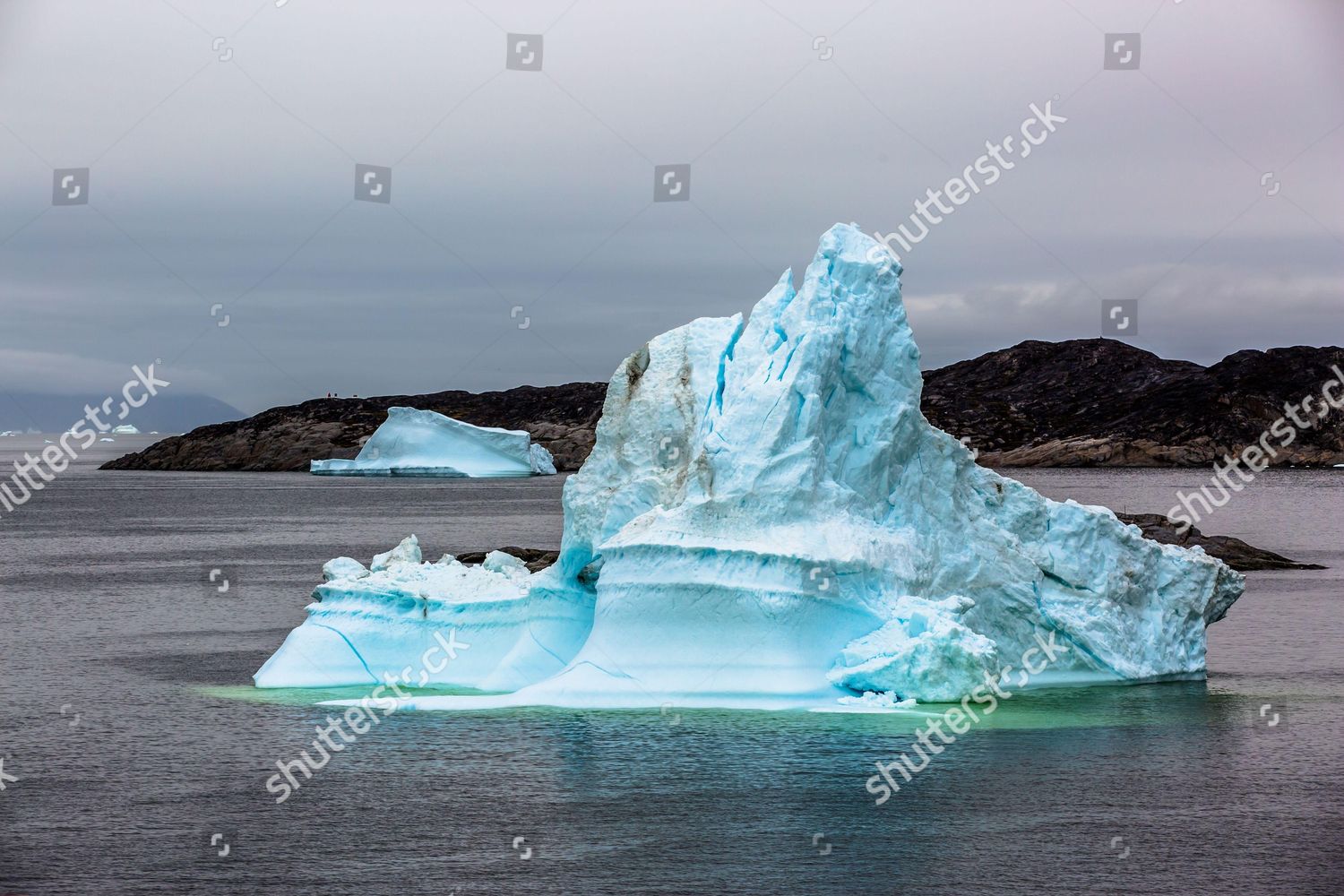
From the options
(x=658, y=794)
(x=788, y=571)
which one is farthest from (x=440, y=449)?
(x=658, y=794)

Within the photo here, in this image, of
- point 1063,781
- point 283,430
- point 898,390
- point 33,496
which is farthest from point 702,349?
point 283,430

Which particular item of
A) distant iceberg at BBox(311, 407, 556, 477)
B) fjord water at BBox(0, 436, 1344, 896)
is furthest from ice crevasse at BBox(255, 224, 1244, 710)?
distant iceberg at BBox(311, 407, 556, 477)

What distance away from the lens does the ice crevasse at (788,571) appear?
866 inches

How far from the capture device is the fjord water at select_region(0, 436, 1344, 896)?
15.4m

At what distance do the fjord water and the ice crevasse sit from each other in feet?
2.90

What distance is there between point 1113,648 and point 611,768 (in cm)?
926

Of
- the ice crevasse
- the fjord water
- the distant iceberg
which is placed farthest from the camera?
the distant iceberg

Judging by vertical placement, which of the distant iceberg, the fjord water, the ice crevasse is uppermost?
the distant iceberg

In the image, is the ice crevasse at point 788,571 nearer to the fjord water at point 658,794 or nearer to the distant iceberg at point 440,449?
the fjord water at point 658,794

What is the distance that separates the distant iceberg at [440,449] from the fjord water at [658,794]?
3183 inches

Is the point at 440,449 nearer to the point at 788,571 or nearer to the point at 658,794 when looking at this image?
the point at 788,571

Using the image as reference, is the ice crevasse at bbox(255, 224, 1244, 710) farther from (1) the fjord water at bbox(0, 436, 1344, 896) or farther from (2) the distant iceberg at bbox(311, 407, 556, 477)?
(2) the distant iceberg at bbox(311, 407, 556, 477)

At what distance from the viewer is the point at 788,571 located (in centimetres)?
2191

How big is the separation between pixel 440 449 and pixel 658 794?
9940 cm
